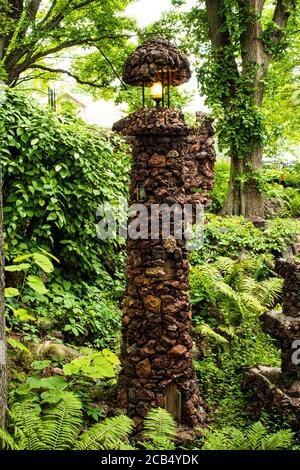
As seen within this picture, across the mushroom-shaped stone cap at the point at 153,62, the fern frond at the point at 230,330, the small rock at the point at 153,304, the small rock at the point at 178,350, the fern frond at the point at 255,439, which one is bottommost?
the fern frond at the point at 255,439

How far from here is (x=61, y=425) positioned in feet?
10.6

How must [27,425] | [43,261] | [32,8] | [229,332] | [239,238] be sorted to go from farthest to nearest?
[32,8] → [239,238] → [229,332] → [43,261] → [27,425]

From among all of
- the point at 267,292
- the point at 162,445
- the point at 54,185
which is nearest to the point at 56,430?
the point at 162,445

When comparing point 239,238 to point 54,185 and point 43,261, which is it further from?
point 43,261

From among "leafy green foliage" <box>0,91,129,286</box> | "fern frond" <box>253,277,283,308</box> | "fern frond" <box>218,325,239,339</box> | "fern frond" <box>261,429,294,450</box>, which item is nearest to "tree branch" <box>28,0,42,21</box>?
"leafy green foliage" <box>0,91,129,286</box>

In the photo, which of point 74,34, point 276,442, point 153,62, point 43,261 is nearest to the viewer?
point 276,442

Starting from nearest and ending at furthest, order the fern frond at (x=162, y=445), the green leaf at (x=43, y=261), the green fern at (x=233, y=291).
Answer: the fern frond at (x=162, y=445) < the green leaf at (x=43, y=261) < the green fern at (x=233, y=291)

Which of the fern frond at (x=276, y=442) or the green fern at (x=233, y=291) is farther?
the green fern at (x=233, y=291)

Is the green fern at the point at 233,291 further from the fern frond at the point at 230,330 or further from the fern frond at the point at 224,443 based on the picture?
the fern frond at the point at 224,443

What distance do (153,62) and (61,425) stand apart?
3119mm

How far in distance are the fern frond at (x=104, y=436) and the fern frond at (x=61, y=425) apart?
0.09 meters

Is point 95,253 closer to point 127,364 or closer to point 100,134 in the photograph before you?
point 100,134

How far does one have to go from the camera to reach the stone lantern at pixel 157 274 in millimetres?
4180

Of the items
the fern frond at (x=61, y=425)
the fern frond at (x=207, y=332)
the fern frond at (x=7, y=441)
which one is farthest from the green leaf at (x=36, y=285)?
the fern frond at (x=207, y=332)
